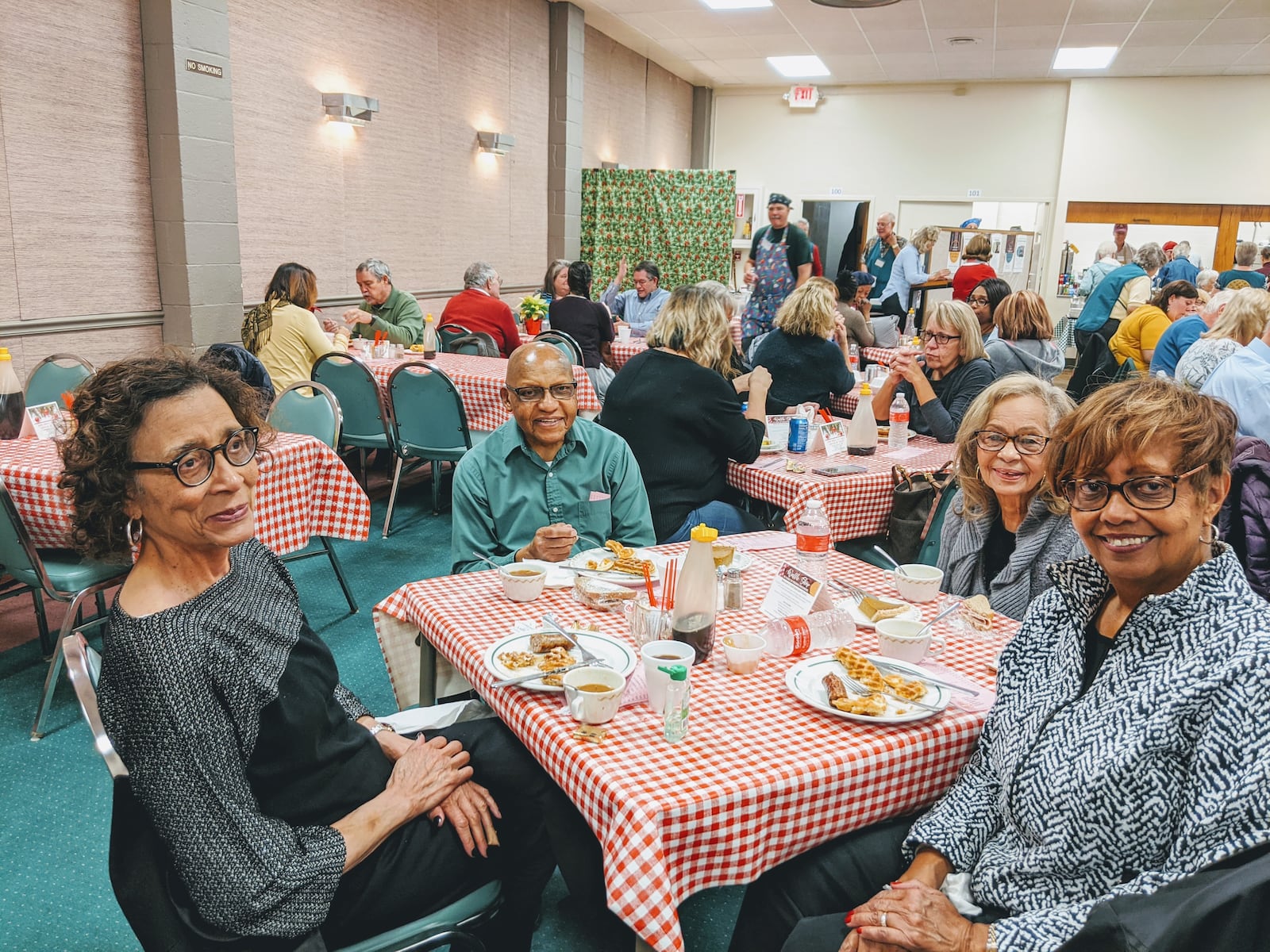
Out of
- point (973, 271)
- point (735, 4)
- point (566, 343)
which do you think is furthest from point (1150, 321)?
point (735, 4)

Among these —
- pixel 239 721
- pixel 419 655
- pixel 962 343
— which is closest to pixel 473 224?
pixel 962 343

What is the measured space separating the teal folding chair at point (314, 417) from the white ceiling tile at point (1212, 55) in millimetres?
9904

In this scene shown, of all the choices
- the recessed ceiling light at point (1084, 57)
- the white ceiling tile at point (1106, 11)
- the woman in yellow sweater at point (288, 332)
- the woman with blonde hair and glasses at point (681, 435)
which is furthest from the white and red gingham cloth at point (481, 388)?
the recessed ceiling light at point (1084, 57)

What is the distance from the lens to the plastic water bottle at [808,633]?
5.85 feet

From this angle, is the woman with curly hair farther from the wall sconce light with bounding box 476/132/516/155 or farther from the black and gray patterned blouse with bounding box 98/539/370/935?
the wall sconce light with bounding box 476/132/516/155

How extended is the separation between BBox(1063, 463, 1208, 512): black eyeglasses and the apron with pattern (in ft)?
21.6

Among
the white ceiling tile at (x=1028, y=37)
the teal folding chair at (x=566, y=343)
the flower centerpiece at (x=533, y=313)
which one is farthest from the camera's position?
the white ceiling tile at (x=1028, y=37)

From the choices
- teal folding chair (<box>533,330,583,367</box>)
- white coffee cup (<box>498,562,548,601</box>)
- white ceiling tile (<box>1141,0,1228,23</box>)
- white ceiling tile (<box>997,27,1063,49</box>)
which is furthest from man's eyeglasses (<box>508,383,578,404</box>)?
white ceiling tile (<box>997,27,1063,49</box>)

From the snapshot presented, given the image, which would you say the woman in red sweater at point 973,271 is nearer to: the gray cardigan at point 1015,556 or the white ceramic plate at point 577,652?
the gray cardigan at point 1015,556

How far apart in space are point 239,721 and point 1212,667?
133 centimetres

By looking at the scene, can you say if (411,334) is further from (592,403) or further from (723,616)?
(723,616)

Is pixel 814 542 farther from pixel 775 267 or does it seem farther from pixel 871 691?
pixel 775 267

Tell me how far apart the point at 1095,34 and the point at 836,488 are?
8448 millimetres

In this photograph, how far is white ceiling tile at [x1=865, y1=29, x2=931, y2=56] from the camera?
9.38 m
